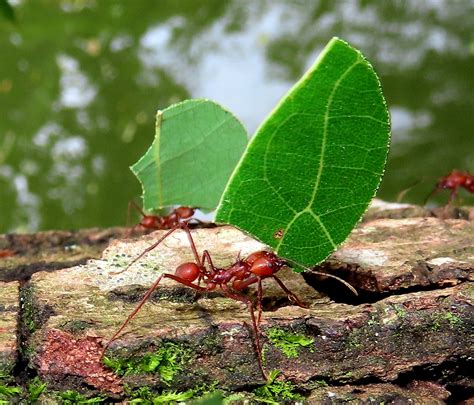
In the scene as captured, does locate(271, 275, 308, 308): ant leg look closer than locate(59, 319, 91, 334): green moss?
No

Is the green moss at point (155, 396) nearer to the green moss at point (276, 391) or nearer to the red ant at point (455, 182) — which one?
the green moss at point (276, 391)

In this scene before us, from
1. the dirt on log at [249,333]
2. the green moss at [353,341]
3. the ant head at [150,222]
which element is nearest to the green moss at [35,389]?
the dirt on log at [249,333]

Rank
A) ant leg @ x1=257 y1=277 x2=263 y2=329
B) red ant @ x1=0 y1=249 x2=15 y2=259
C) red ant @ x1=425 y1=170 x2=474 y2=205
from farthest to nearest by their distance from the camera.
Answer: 1. red ant @ x1=425 y1=170 x2=474 y2=205
2. red ant @ x1=0 y1=249 x2=15 y2=259
3. ant leg @ x1=257 y1=277 x2=263 y2=329

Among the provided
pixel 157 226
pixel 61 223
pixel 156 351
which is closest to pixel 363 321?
pixel 156 351

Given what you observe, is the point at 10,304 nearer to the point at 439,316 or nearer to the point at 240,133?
the point at 240,133

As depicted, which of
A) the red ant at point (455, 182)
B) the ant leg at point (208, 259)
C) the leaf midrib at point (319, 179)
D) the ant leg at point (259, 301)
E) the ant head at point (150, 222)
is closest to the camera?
the leaf midrib at point (319, 179)

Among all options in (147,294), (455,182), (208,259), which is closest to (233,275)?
(208,259)

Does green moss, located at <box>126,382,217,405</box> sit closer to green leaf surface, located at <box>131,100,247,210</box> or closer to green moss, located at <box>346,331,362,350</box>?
green moss, located at <box>346,331,362,350</box>

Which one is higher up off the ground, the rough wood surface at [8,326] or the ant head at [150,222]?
the rough wood surface at [8,326]

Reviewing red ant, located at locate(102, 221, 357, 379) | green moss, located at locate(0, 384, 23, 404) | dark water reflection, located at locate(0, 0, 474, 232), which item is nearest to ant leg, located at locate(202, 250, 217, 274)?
red ant, located at locate(102, 221, 357, 379)
